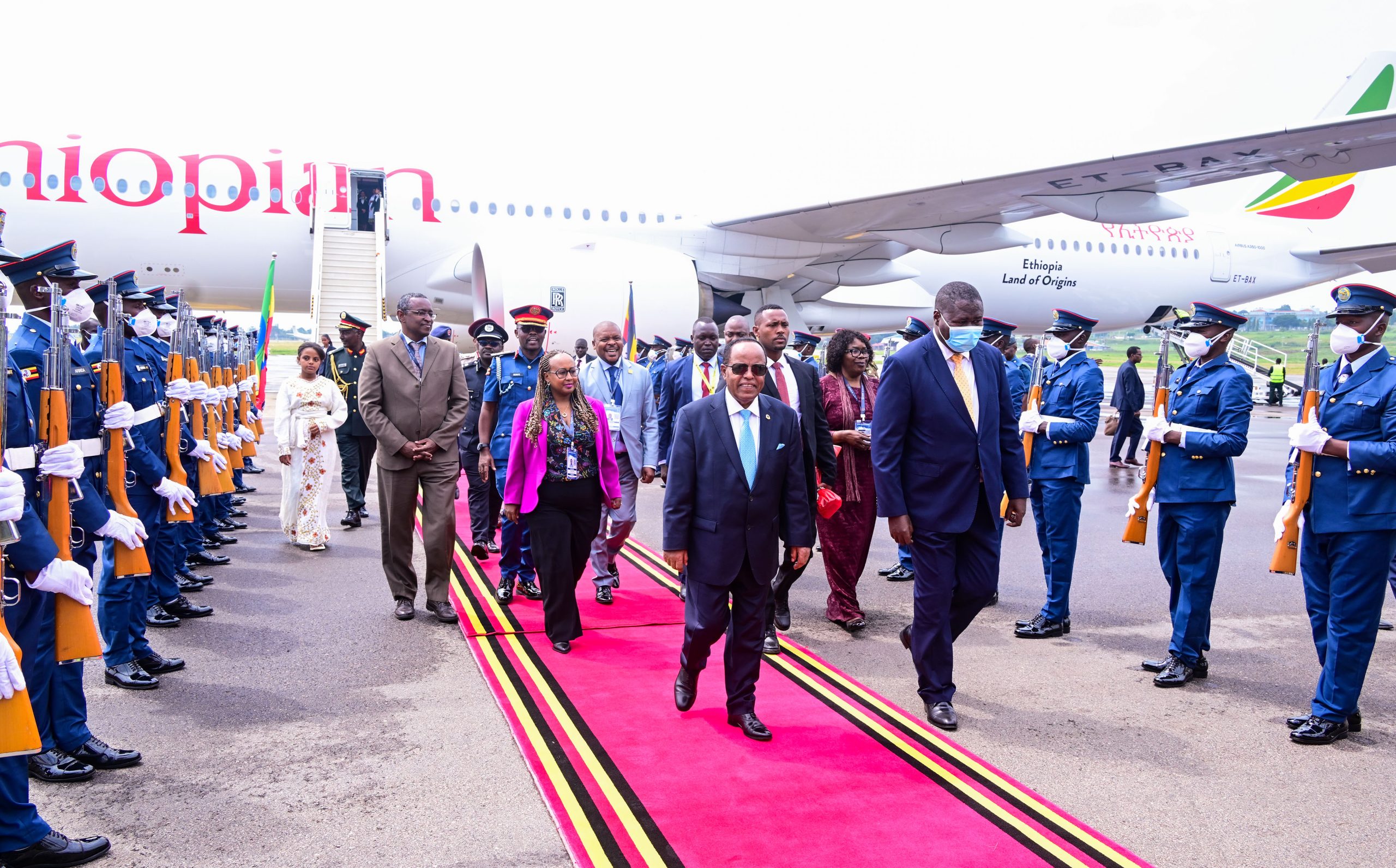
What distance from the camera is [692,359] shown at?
20.5 ft

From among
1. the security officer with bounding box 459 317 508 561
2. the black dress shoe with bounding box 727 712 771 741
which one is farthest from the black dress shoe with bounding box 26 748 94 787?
the security officer with bounding box 459 317 508 561

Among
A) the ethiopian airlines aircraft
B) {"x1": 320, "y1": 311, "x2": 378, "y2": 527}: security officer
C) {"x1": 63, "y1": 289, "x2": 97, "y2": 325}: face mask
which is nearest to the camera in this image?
{"x1": 63, "y1": 289, "x2": 97, "y2": 325}: face mask

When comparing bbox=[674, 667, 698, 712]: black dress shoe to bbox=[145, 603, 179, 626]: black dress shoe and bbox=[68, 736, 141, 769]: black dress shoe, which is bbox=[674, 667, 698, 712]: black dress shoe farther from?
bbox=[145, 603, 179, 626]: black dress shoe

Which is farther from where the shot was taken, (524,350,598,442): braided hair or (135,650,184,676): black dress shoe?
(524,350,598,442): braided hair

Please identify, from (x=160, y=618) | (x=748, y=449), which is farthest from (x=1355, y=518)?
→ (x=160, y=618)

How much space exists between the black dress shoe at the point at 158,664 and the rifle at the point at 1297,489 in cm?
558

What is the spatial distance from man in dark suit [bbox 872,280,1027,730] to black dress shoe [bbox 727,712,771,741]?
0.84 metres

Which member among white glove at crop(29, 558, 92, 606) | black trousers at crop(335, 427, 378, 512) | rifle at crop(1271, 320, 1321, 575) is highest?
rifle at crop(1271, 320, 1321, 575)

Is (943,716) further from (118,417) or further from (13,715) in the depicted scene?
(118,417)

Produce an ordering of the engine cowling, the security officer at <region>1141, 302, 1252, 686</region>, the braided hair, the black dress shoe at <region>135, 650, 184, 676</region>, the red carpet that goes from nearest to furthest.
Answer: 1. the red carpet
2. the black dress shoe at <region>135, 650, 184, 676</region>
3. the security officer at <region>1141, 302, 1252, 686</region>
4. the braided hair
5. the engine cowling

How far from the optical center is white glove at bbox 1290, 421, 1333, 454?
14.4 ft

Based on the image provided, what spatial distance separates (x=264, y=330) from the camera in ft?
45.1

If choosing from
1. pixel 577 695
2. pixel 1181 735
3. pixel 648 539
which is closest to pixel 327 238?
pixel 648 539

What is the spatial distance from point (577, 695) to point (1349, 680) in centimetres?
359
